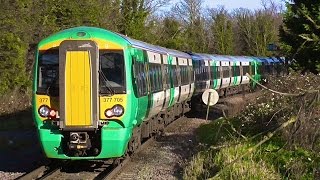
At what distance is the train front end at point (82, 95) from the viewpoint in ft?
34.4

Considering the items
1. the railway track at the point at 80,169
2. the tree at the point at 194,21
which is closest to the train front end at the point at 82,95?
the railway track at the point at 80,169

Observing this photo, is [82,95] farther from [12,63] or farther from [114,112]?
[12,63]

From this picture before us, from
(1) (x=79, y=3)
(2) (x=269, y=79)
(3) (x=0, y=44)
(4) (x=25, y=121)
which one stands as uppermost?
(1) (x=79, y=3)

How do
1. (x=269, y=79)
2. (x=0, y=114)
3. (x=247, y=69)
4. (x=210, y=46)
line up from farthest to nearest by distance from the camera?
(x=210, y=46) → (x=247, y=69) → (x=0, y=114) → (x=269, y=79)

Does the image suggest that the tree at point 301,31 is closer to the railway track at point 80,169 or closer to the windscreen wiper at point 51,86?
the railway track at point 80,169

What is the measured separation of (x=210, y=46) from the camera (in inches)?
2581

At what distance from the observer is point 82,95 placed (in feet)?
34.6

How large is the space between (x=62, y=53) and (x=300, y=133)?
4760 mm

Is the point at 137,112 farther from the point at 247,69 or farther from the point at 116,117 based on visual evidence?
the point at 247,69

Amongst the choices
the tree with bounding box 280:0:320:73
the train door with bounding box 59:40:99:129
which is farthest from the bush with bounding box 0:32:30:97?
the train door with bounding box 59:40:99:129

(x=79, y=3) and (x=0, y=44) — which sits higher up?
(x=79, y=3)

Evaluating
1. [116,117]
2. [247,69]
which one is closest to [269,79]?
[116,117]

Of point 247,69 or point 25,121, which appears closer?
point 25,121

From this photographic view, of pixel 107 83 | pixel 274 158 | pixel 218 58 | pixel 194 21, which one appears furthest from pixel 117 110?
pixel 194 21
